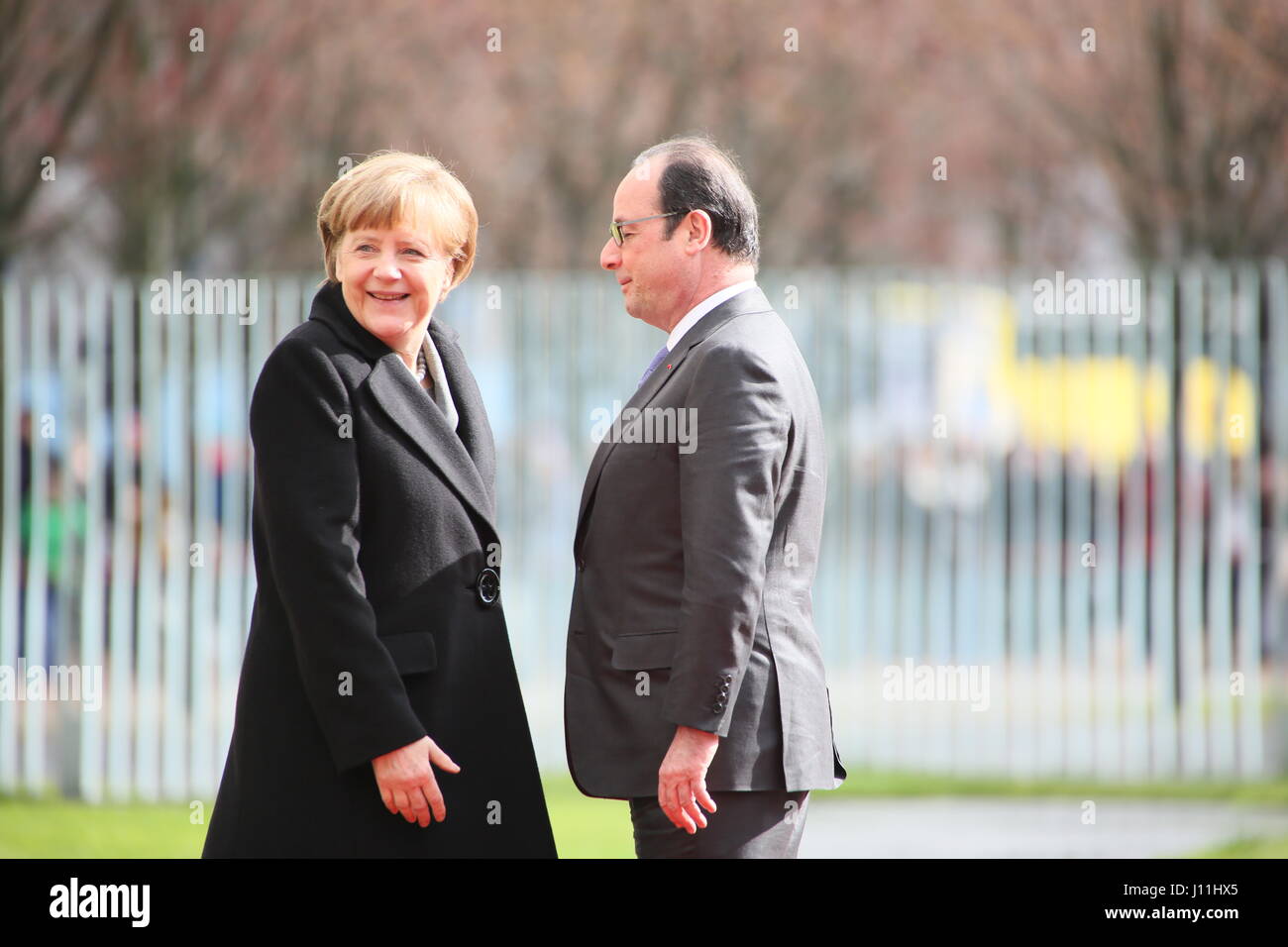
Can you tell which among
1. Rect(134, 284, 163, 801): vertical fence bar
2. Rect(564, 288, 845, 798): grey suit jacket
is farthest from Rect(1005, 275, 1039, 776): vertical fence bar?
Rect(564, 288, 845, 798): grey suit jacket

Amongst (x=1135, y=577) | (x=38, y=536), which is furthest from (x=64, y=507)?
(x=1135, y=577)

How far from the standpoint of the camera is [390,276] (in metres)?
3.02

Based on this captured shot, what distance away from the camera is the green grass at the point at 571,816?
6.25 meters

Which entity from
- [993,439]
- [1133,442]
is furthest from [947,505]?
[1133,442]

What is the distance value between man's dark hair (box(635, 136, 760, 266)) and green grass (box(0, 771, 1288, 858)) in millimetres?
3345

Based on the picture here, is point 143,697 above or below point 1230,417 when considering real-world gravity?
below

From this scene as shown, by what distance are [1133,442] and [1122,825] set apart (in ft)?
6.34

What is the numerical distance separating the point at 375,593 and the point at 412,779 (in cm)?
Answer: 37

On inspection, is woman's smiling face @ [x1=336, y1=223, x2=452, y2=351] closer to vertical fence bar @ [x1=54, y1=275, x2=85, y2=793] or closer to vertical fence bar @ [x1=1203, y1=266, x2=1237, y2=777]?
vertical fence bar @ [x1=54, y1=275, x2=85, y2=793]

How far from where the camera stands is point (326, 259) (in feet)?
10.3

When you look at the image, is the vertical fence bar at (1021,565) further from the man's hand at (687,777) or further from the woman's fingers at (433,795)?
the woman's fingers at (433,795)

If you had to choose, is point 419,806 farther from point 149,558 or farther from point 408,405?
point 149,558

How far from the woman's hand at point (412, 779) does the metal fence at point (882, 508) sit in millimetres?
4554
